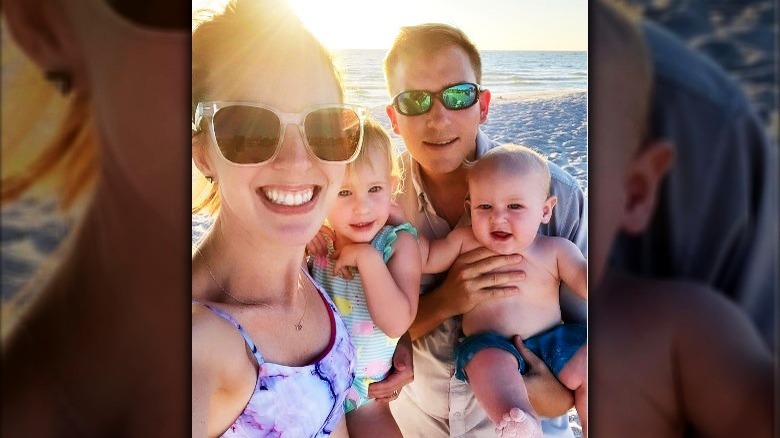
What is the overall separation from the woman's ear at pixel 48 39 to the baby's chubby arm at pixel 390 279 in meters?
1.14

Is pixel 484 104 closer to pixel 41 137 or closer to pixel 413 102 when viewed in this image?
Answer: pixel 413 102

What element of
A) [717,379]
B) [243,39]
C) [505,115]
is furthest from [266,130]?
[717,379]

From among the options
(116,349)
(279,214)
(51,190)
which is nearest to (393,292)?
(279,214)

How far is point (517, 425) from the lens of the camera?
2438 mm

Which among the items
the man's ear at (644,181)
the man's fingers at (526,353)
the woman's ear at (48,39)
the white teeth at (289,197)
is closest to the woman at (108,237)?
the woman's ear at (48,39)

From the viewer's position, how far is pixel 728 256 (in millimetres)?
2693

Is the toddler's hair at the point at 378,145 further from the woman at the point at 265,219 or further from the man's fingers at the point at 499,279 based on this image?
the man's fingers at the point at 499,279

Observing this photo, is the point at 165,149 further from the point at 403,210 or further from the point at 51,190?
the point at 403,210

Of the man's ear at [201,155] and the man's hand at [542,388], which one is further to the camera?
the man's hand at [542,388]

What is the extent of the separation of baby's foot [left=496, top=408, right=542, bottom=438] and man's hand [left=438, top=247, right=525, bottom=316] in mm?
404

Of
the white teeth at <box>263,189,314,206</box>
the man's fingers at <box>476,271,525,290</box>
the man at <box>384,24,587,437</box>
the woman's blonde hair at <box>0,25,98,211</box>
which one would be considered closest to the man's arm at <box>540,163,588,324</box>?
the man at <box>384,24,587,437</box>

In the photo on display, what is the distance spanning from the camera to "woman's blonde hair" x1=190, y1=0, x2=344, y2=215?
2371mm

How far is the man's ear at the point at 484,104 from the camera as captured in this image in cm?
245

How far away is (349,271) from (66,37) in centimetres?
128
